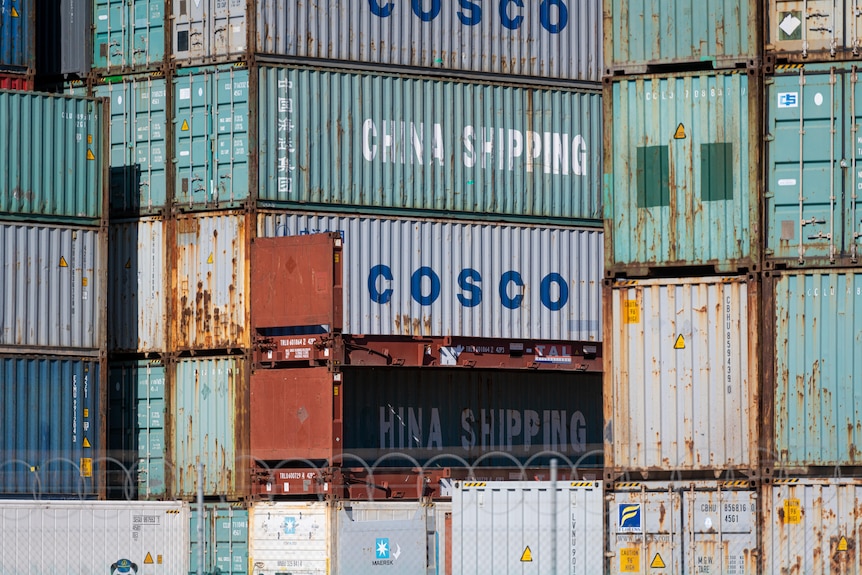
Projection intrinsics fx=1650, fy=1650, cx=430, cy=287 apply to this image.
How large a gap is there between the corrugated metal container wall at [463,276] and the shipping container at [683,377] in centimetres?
1251

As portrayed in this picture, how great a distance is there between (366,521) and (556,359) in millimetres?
9181

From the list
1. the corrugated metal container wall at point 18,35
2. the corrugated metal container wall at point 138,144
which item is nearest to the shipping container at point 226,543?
the corrugated metal container wall at point 138,144

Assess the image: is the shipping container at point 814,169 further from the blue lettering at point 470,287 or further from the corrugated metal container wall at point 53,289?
the corrugated metal container wall at point 53,289

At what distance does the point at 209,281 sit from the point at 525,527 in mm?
14218

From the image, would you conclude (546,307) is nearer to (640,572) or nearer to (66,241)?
(66,241)

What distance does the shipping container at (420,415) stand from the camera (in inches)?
1272

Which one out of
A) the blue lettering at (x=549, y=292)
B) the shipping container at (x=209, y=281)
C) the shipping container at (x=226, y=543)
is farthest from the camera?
the blue lettering at (x=549, y=292)

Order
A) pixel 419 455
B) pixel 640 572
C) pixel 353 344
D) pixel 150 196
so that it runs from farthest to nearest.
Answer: pixel 150 196, pixel 419 455, pixel 353 344, pixel 640 572

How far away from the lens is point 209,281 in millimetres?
37156

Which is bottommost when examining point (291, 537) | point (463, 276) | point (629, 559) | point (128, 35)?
point (291, 537)

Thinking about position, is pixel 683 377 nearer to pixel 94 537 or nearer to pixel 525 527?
pixel 525 527

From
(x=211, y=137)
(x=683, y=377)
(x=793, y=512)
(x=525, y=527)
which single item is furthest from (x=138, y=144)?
(x=793, y=512)

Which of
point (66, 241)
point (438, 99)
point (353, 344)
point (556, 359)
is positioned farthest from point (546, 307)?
point (66, 241)

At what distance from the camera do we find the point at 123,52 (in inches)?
1550
